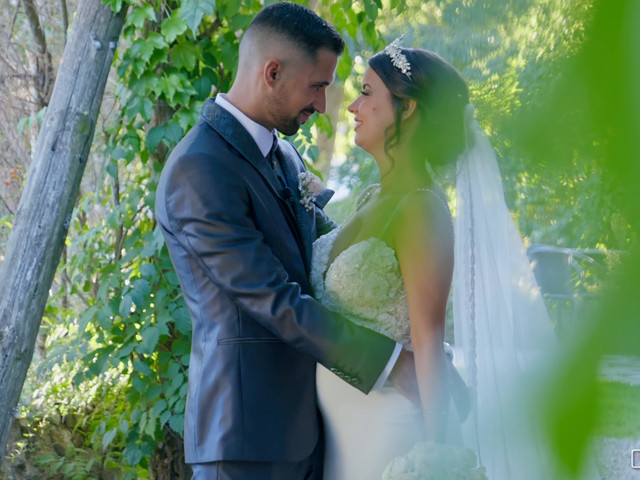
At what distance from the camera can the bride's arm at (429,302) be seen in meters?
2.38

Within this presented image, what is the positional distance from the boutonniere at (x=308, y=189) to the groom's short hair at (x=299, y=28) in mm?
399

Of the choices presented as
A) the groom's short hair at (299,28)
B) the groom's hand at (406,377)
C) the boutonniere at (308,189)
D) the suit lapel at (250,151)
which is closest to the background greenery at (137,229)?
the boutonniere at (308,189)

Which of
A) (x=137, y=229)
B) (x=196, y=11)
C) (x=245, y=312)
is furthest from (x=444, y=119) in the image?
(x=137, y=229)

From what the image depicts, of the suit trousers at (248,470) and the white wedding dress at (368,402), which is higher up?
the white wedding dress at (368,402)

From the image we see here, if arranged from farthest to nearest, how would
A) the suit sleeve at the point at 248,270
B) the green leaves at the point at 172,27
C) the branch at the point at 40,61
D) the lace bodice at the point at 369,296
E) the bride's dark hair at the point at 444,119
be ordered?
the branch at the point at 40,61 < the green leaves at the point at 172,27 < the lace bodice at the point at 369,296 < the suit sleeve at the point at 248,270 < the bride's dark hair at the point at 444,119

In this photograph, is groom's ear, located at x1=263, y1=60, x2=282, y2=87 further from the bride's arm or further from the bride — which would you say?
the bride's arm

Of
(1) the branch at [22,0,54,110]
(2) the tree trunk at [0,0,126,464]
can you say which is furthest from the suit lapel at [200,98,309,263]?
(1) the branch at [22,0,54,110]

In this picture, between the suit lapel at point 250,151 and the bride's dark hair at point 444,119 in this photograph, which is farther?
the suit lapel at point 250,151

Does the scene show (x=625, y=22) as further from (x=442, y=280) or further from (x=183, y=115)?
(x=183, y=115)

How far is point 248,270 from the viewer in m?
2.30

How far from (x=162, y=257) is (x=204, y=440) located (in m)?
1.75

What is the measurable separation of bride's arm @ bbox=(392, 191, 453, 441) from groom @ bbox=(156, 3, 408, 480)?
0.39 ft

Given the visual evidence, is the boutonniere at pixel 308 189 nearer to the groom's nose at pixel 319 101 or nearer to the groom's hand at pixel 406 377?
the groom's nose at pixel 319 101

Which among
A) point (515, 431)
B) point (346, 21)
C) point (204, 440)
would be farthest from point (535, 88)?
point (346, 21)
